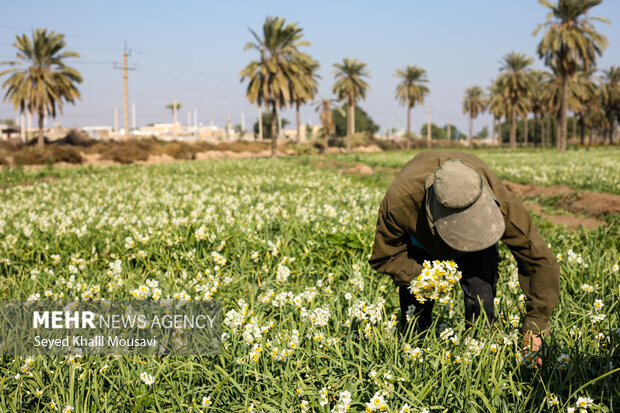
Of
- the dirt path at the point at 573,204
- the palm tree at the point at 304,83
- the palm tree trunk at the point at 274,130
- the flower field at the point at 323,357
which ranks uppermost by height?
the palm tree at the point at 304,83

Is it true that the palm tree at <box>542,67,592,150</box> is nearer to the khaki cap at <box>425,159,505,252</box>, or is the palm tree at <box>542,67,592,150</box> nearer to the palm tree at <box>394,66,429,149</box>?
the palm tree at <box>394,66,429,149</box>

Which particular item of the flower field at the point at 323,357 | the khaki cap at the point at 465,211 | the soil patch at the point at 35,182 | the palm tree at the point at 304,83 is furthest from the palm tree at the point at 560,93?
the khaki cap at the point at 465,211

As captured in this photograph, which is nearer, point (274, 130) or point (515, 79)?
point (274, 130)

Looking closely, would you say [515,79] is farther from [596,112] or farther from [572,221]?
A: [572,221]

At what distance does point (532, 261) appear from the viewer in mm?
2803

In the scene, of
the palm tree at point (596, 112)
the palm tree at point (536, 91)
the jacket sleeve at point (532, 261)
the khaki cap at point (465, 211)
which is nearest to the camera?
the khaki cap at point (465, 211)

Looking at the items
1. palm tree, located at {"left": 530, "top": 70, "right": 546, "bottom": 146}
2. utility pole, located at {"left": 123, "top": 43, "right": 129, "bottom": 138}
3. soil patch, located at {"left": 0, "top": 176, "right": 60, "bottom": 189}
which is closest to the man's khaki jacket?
soil patch, located at {"left": 0, "top": 176, "right": 60, "bottom": 189}

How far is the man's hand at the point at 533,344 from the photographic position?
278 cm

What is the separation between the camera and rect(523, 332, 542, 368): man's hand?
2.78 meters

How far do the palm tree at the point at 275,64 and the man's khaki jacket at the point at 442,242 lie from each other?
118 feet

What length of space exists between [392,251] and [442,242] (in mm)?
361

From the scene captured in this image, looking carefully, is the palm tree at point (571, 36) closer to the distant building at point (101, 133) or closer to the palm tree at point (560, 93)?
the palm tree at point (560, 93)

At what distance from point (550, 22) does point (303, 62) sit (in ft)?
75.8

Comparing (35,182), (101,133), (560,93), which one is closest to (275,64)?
(35,182)
